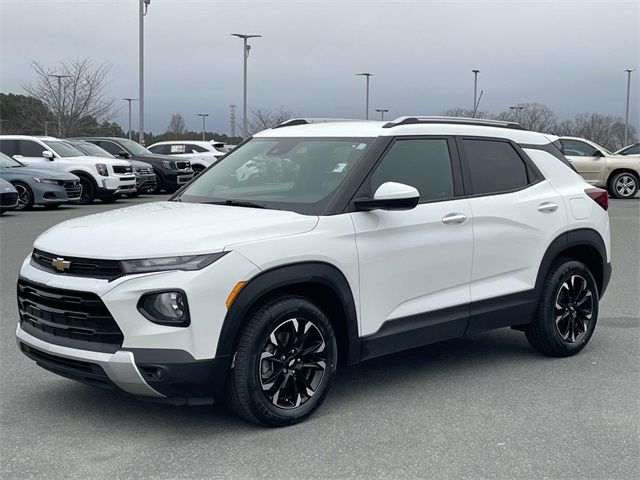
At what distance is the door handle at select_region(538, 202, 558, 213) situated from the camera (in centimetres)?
581

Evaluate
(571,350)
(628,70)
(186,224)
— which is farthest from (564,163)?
(628,70)

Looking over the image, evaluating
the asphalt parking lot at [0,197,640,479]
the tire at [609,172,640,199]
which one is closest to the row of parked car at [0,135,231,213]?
the tire at [609,172,640,199]

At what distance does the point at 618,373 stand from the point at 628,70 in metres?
59.6

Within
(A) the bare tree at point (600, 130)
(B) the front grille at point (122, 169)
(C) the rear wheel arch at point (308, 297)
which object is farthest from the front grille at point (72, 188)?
(A) the bare tree at point (600, 130)

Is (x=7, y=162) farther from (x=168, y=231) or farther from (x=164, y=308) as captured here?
→ (x=164, y=308)

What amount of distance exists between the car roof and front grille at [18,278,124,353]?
2.03 metres

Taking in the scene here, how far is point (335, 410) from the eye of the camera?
15.6 feet

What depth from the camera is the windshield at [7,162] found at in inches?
720

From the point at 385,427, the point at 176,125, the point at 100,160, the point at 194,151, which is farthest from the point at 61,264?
the point at 176,125

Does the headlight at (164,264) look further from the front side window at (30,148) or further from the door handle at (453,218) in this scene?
the front side window at (30,148)

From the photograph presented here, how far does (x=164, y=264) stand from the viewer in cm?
402

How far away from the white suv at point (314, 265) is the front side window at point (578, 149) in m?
17.8

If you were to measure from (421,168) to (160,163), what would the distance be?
20350 millimetres

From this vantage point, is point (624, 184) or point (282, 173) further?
point (624, 184)
